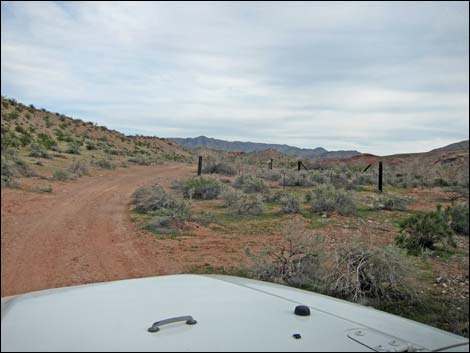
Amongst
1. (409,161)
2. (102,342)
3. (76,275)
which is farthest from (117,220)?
(409,161)

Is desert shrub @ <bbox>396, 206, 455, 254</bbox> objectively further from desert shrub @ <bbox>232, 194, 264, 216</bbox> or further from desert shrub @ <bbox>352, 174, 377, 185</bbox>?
desert shrub @ <bbox>352, 174, 377, 185</bbox>

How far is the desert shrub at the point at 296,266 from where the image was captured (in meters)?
6.87

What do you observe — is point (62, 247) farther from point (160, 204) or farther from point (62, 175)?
point (160, 204)

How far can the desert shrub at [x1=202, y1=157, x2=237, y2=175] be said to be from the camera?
2758cm

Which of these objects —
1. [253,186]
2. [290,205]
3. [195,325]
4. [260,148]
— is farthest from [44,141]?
[260,148]

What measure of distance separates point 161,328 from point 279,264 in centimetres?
530

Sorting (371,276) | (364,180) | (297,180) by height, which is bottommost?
(371,276)

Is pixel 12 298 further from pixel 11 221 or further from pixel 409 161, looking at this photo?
pixel 409 161

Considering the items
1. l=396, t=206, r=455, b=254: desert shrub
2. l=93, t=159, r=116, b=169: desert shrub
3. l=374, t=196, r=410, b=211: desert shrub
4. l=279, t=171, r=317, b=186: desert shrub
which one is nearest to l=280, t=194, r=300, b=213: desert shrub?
l=374, t=196, r=410, b=211: desert shrub

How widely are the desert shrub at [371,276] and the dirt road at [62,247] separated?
2.35 metres

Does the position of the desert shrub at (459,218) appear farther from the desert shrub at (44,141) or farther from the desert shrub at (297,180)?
the desert shrub at (297,180)

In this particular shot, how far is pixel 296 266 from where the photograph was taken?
7.12 meters

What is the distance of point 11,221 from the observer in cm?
227

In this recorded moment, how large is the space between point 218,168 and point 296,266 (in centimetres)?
2119
